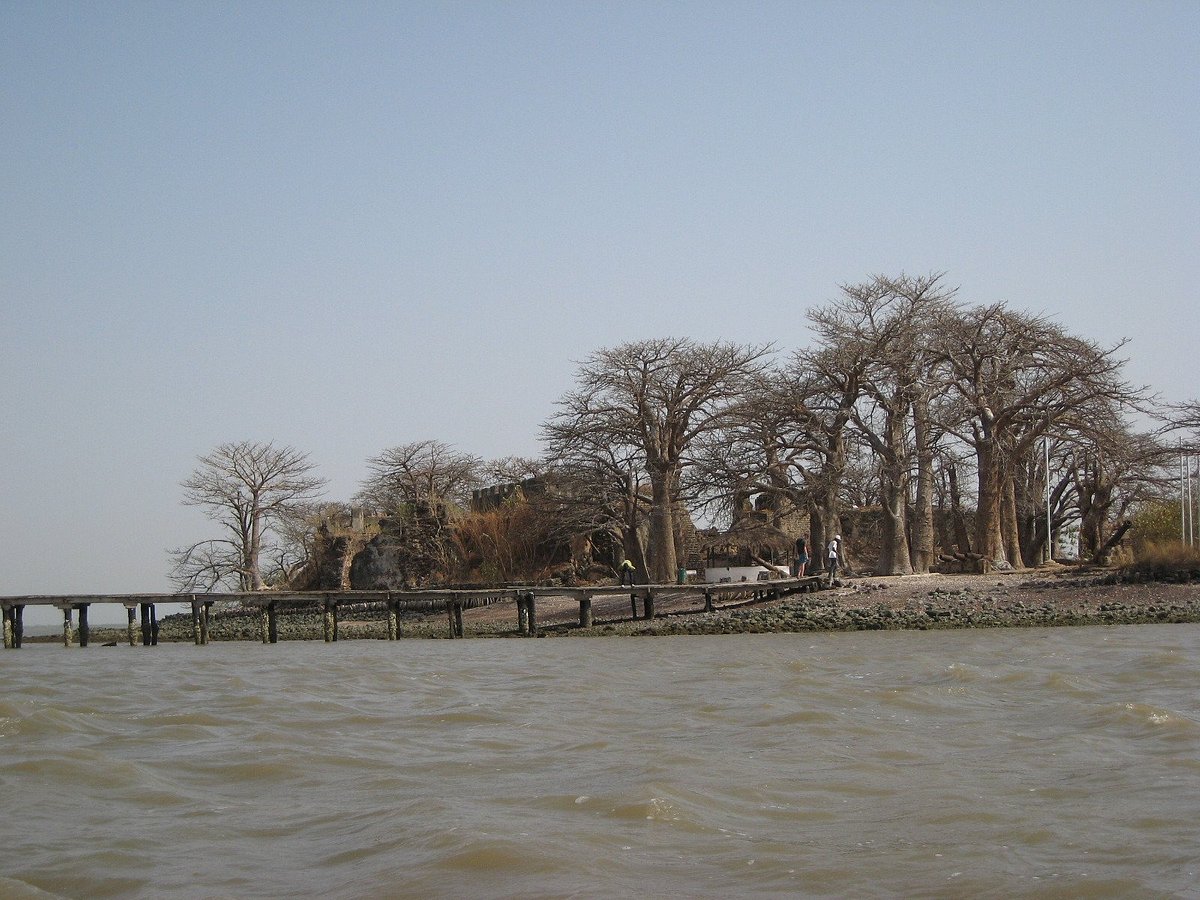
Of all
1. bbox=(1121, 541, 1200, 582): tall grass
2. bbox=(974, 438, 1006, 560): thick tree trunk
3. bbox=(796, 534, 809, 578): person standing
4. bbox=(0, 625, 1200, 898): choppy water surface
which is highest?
bbox=(974, 438, 1006, 560): thick tree trunk

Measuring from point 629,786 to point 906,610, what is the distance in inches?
808

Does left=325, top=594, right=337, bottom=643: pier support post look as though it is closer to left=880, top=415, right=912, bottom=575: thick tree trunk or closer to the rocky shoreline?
the rocky shoreline

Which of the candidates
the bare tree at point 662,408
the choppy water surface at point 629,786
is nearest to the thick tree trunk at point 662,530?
the bare tree at point 662,408

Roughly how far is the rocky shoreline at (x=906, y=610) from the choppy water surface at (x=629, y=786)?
9000 millimetres

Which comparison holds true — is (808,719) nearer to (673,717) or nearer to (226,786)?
(673,717)

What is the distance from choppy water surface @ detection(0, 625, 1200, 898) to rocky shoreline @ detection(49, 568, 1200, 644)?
354 inches

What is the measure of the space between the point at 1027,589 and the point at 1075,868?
81.9ft

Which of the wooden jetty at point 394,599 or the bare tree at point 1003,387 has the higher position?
the bare tree at point 1003,387

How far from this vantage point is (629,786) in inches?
320

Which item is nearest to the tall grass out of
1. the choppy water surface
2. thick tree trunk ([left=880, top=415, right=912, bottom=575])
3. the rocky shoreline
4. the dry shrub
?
the rocky shoreline

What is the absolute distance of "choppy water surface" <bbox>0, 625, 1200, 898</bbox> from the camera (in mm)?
5941

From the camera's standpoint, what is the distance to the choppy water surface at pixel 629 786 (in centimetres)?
594

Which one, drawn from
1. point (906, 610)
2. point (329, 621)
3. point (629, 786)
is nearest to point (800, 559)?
point (906, 610)

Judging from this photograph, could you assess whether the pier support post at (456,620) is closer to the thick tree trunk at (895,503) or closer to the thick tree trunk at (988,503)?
the thick tree trunk at (895,503)
